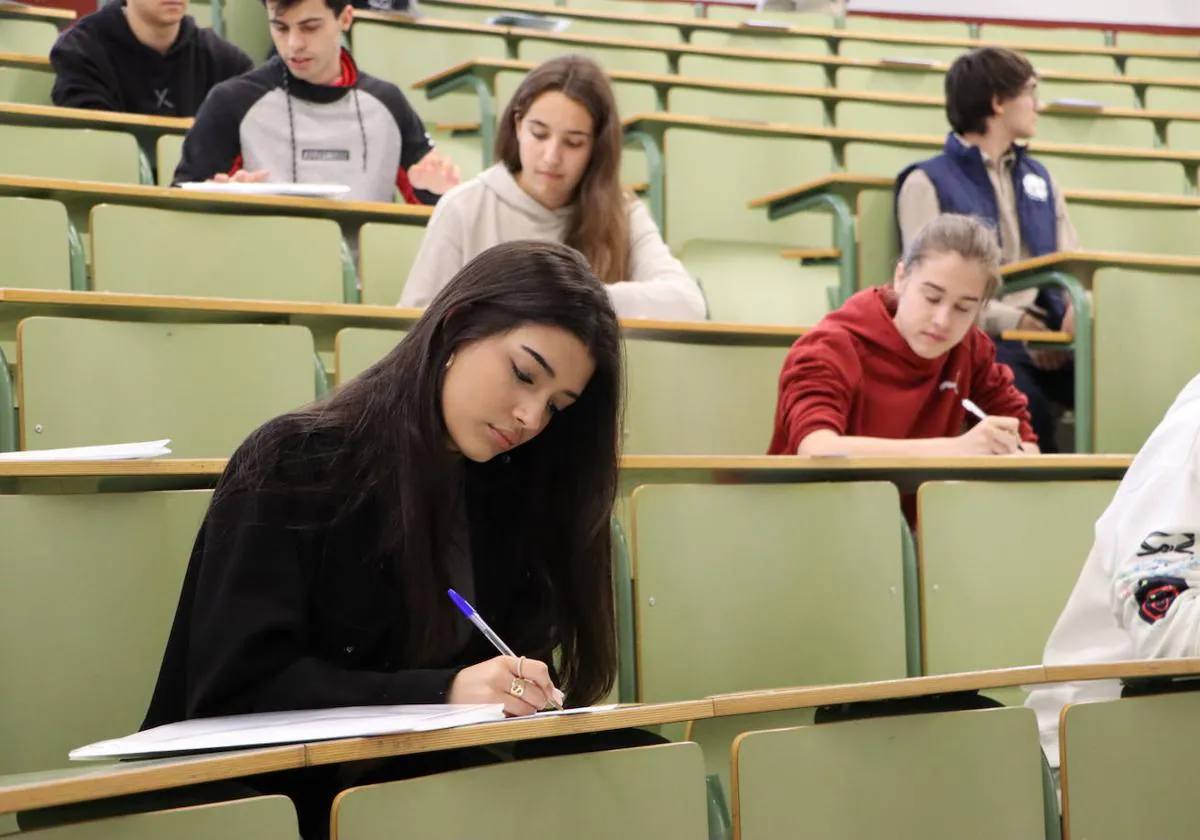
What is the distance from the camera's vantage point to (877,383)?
165 cm

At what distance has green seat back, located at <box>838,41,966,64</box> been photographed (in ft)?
12.1

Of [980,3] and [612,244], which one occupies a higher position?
[980,3]

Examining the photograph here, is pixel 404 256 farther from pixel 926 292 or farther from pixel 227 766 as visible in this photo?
pixel 227 766

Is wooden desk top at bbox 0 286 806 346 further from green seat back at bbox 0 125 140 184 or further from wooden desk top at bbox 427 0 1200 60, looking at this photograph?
wooden desk top at bbox 427 0 1200 60

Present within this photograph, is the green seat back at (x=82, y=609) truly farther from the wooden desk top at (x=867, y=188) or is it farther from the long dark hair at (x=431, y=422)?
the wooden desk top at (x=867, y=188)

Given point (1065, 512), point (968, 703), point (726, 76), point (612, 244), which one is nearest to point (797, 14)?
point (726, 76)

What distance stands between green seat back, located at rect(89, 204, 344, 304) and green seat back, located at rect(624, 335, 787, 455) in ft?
1.32

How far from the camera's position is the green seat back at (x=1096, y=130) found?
3.15 m

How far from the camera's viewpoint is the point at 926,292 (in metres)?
1.61

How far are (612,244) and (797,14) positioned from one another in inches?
92.2

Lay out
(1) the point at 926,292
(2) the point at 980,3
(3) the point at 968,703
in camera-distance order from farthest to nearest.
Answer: (2) the point at 980,3 → (1) the point at 926,292 → (3) the point at 968,703

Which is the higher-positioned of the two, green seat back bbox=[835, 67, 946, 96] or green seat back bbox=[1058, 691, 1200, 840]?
green seat back bbox=[835, 67, 946, 96]

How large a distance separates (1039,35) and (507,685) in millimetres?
3917

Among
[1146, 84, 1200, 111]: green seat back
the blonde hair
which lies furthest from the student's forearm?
[1146, 84, 1200, 111]: green seat back
